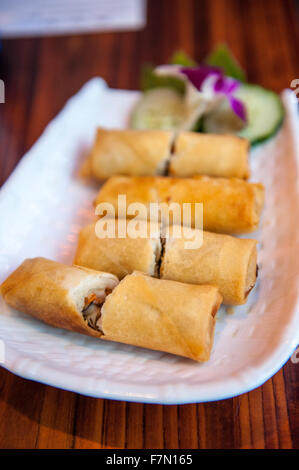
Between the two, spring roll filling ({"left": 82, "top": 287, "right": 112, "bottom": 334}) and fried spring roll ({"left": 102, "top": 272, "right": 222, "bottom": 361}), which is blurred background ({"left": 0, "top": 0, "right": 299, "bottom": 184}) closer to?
spring roll filling ({"left": 82, "top": 287, "right": 112, "bottom": 334})

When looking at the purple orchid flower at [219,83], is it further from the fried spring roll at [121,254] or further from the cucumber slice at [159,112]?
the fried spring roll at [121,254]

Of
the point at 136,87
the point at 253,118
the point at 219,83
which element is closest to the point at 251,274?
the point at 253,118

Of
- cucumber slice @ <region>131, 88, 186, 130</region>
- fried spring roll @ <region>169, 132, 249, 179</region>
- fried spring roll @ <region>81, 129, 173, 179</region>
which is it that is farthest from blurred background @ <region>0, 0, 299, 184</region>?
fried spring roll @ <region>169, 132, 249, 179</region>

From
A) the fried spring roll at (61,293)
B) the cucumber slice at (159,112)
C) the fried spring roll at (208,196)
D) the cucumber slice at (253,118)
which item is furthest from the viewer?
the cucumber slice at (159,112)

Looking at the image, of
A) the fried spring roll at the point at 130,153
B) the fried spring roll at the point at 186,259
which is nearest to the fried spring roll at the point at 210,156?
the fried spring roll at the point at 130,153

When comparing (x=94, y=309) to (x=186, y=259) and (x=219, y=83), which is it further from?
(x=219, y=83)
